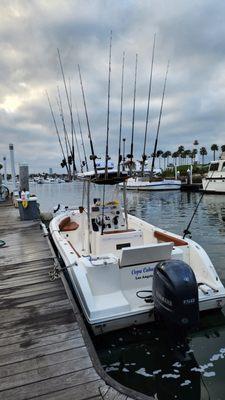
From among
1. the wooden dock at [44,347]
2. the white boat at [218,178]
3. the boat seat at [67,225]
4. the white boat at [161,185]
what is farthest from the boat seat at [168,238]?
the white boat at [161,185]

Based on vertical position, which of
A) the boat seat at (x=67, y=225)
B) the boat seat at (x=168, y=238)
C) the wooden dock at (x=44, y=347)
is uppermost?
the boat seat at (x=168, y=238)

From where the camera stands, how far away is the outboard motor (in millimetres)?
4301

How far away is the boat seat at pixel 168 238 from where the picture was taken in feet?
22.4

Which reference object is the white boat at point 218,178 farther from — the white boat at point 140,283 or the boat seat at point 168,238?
the white boat at point 140,283

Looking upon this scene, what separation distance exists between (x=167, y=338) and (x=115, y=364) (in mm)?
981

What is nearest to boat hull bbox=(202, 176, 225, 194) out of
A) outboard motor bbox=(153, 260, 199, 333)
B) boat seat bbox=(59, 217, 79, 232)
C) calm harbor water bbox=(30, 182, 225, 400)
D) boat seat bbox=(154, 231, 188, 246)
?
boat seat bbox=(59, 217, 79, 232)

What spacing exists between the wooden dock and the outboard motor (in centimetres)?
116

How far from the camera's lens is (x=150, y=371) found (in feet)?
14.3

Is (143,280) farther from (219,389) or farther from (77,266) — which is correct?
(219,389)

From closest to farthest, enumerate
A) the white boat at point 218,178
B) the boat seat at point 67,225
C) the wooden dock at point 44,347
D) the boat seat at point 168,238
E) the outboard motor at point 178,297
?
the wooden dock at point 44,347, the outboard motor at point 178,297, the boat seat at point 168,238, the boat seat at point 67,225, the white boat at point 218,178

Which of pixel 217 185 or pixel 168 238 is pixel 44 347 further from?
pixel 217 185

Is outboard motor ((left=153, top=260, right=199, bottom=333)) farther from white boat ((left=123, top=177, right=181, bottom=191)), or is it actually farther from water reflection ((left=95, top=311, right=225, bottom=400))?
white boat ((left=123, top=177, right=181, bottom=191))

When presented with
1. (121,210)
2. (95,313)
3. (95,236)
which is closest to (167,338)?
(95,313)

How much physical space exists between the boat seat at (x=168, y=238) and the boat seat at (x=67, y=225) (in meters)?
3.36
